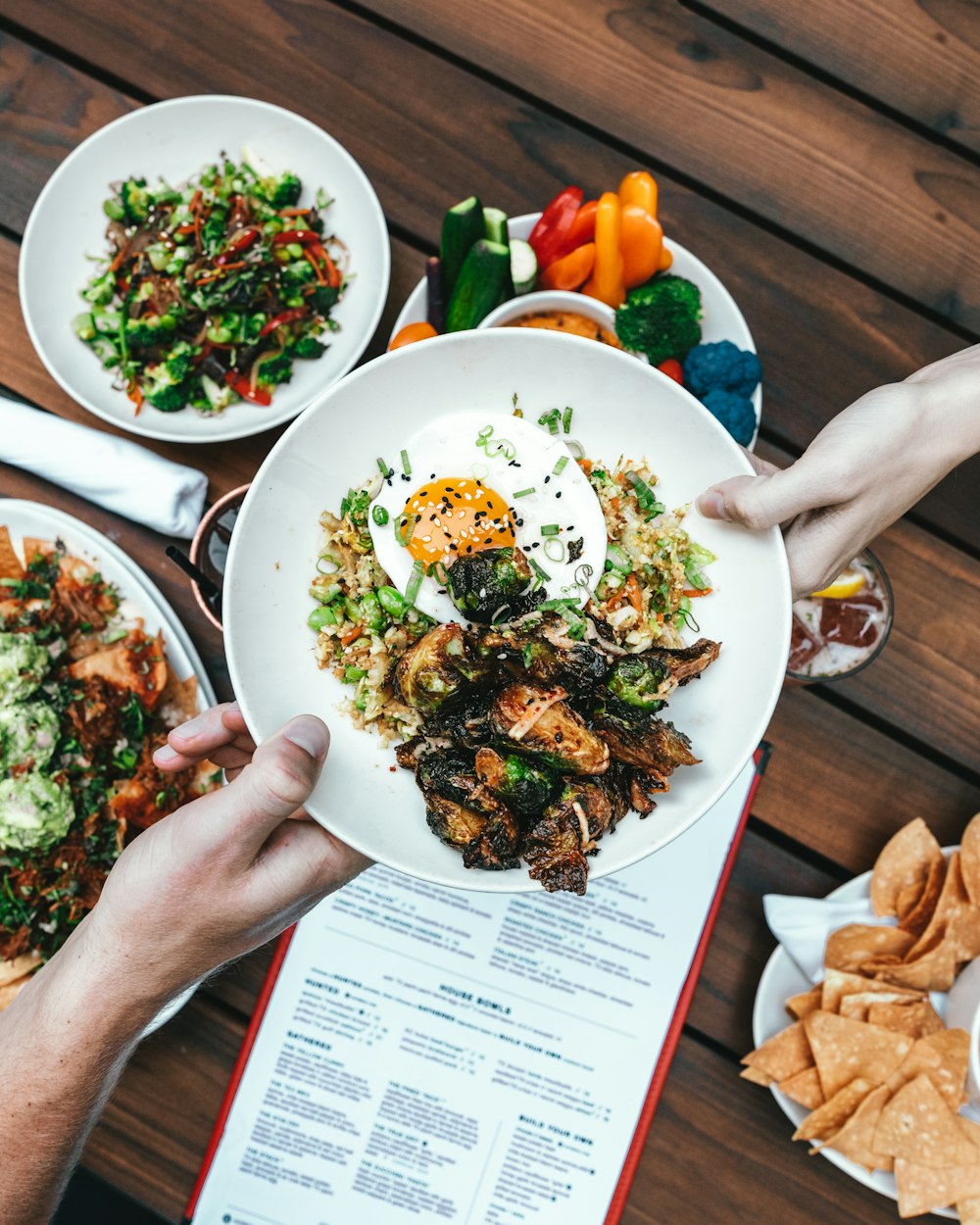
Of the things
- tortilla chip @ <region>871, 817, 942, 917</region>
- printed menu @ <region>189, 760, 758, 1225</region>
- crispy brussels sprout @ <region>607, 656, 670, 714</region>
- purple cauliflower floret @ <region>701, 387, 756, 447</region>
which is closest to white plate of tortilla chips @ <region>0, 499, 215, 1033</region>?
printed menu @ <region>189, 760, 758, 1225</region>

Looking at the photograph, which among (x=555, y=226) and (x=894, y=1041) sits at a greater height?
(x=555, y=226)

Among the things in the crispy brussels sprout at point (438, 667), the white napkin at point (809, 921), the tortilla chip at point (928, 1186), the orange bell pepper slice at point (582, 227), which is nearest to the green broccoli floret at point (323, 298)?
the orange bell pepper slice at point (582, 227)

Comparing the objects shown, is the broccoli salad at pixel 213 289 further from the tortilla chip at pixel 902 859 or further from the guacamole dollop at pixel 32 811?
the tortilla chip at pixel 902 859

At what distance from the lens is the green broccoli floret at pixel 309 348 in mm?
2582

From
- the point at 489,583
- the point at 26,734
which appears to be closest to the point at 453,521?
the point at 489,583

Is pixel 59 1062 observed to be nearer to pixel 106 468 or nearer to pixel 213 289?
pixel 106 468

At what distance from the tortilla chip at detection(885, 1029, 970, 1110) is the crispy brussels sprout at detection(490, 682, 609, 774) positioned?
55.1 inches

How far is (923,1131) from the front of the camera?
7.57ft

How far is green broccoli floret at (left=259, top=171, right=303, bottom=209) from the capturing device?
265 cm

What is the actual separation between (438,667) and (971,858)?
169 cm

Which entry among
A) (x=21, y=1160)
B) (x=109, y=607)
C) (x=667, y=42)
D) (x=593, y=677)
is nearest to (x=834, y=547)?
(x=593, y=677)

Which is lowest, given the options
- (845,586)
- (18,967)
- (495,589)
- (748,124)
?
(18,967)

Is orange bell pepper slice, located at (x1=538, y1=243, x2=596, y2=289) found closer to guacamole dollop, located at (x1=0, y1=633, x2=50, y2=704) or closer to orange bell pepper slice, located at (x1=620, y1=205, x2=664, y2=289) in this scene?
orange bell pepper slice, located at (x1=620, y1=205, x2=664, y2=289)

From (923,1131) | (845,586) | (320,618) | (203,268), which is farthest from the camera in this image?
(203,268)
